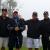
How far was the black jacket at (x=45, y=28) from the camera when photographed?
10.6m

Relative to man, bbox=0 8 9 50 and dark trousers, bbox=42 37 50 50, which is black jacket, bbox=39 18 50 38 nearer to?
dark trousers, bbox=42 37 50 50

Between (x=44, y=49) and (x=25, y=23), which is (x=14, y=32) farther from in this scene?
(x=44, y=49)

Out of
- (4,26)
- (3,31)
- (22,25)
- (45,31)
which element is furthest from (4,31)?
(45,31)

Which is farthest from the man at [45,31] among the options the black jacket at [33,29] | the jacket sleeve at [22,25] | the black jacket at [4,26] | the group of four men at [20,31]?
the black jacket at [4,26]

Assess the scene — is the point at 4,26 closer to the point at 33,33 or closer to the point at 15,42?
the point at 15,42

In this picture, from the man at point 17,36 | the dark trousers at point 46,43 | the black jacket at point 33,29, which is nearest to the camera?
the man at point 17,36

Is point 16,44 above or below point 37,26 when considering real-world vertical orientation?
below

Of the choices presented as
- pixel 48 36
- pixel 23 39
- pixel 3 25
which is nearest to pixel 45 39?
pixel 48 36

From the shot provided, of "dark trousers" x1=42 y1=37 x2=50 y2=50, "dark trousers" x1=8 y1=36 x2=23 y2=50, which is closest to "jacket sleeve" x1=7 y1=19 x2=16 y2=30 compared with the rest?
"dark trousers" x1=8 y1=36 x2=23 y2=50

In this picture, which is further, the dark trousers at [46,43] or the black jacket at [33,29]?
the black jacket at [33,29]

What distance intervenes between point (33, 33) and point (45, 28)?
561 mm

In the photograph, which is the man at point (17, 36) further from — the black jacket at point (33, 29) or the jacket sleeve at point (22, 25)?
the black jacket at point (33, 29)

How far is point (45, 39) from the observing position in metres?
10.6

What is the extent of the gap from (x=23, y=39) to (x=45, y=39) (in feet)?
3.08
